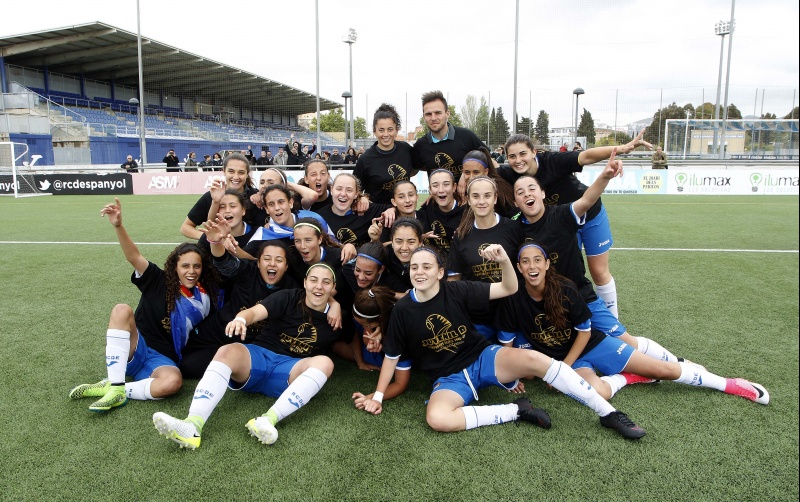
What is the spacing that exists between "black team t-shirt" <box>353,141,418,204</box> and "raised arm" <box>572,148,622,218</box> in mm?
1799

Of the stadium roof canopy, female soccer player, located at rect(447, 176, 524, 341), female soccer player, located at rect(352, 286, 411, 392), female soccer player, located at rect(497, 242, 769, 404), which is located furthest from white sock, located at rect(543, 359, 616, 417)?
the stadium roof canopy

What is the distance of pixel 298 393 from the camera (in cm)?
305

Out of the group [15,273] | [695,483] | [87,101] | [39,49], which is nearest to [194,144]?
[87,101]

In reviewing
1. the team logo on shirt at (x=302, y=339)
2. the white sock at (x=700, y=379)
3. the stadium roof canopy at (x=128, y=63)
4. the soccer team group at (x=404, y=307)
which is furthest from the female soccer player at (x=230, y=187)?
the stadium roof canopy at (x=128, y=63)

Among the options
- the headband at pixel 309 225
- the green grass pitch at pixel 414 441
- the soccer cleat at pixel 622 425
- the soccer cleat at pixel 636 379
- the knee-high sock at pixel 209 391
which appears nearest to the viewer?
the green grass pitch at pixel 414 441

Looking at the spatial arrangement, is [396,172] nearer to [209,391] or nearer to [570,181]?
[570,181]

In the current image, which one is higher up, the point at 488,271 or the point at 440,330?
the point at 488,271

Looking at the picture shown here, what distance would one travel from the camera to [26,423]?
10.1 feet

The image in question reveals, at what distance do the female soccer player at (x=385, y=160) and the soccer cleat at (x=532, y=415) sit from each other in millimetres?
2507

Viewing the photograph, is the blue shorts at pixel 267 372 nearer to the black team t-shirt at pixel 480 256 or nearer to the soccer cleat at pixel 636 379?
the black team t-shirt at pixel 480 256

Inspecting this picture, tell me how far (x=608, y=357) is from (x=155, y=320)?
312cm

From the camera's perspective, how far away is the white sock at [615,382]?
3316mm

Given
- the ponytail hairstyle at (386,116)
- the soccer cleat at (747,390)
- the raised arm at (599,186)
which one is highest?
the ponytail hairstyle at (386,116)

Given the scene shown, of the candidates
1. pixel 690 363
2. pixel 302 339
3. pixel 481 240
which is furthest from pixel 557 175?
pixel 302 339
